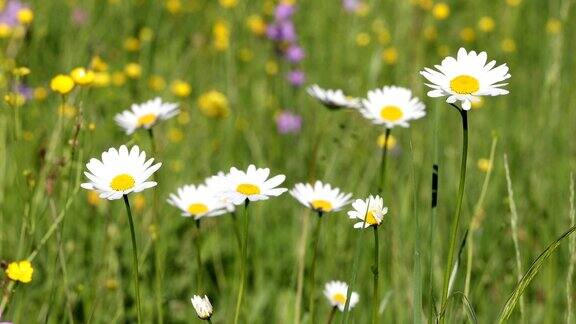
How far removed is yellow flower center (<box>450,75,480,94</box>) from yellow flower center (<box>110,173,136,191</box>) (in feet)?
1.42

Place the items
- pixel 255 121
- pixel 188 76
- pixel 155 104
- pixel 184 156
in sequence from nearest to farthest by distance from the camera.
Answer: pixel 155 104
pixel 184 156
pixel 255 121
pixel 188 76

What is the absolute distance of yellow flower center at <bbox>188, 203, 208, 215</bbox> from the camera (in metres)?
1.26

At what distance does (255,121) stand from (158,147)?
0.55m

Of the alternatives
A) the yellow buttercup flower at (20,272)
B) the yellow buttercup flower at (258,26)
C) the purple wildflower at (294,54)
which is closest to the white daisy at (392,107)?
the yellow buttercup flower at (20,272)

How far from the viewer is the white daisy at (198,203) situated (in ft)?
4.11

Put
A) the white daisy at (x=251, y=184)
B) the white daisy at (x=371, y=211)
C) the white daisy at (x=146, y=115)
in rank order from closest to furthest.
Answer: the white daisy at (x=371, y=211)
the white daisy at (x=251, y=184)
the white daisy at (x=146, y=115)

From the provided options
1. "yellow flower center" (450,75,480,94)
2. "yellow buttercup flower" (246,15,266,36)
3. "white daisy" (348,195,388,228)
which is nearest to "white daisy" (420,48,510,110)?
"yellow flower center" (450,75,480,94)

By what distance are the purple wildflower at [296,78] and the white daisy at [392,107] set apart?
50.5 inches

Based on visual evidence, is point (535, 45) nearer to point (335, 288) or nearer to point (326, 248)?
point (326, 248)

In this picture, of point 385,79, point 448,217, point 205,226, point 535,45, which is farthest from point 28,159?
point 535,45

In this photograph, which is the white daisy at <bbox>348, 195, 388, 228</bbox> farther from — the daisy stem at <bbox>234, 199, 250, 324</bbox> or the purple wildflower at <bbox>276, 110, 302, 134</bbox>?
the purple wildflower at <bbox>276, 110, 302, 134</bbox>

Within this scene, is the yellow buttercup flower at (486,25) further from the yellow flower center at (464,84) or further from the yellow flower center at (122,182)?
the yellow flower center at (122,182)

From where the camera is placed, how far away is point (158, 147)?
2164 mm

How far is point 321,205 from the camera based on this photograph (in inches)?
48.9
